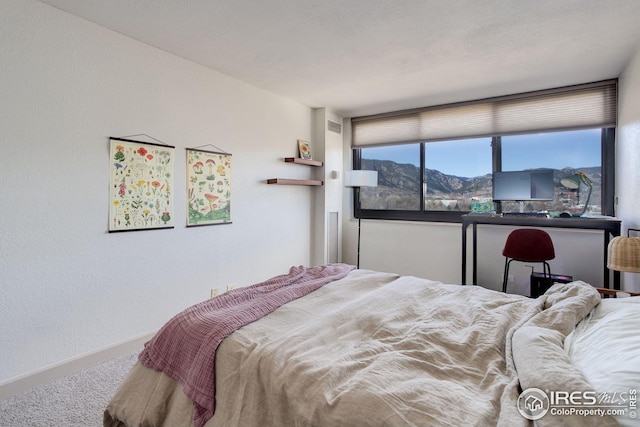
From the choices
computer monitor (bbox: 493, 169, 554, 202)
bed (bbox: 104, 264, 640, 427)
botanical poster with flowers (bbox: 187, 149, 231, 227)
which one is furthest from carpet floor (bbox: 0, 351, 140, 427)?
computer monitor (bbox: 493, 169, 554, 202)

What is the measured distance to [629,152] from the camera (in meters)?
2.81

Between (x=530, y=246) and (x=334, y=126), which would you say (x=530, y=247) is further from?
(x=334, y=126)

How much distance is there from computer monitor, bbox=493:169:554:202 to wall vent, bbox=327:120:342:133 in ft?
6.89

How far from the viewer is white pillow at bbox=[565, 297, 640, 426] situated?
885 millimetres

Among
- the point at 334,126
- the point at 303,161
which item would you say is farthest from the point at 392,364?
the point at 334,126

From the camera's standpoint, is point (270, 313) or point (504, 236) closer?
point (270, 313)

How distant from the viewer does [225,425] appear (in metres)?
1.20

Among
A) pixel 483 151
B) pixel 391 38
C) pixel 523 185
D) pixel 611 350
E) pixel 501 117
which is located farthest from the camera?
pixel 483 151

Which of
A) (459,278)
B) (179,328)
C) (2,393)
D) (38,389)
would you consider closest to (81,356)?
(38,389)

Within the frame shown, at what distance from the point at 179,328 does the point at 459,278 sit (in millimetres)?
3400

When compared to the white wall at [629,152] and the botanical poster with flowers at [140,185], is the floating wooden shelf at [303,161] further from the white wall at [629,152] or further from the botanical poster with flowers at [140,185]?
the white wall at [629,152]

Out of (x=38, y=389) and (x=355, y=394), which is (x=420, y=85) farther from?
(x=38, y=389)

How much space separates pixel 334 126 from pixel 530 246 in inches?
109

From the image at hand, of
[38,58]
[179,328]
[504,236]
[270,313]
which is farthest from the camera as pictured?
[504,236]
